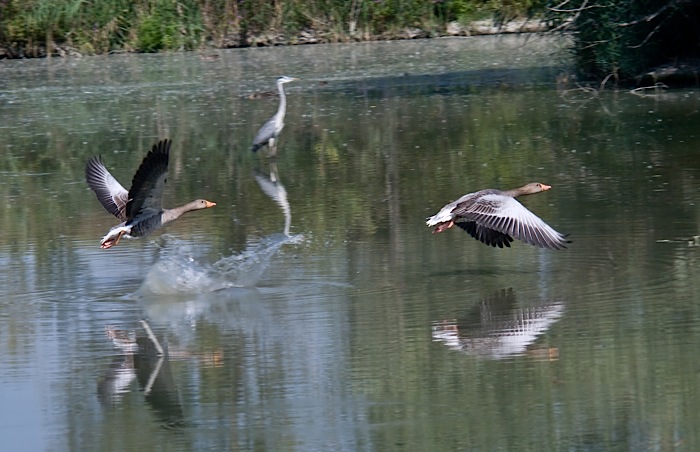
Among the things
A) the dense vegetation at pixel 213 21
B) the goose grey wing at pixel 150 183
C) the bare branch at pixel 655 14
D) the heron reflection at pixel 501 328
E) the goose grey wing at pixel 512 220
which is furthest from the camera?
the dense vegetation at pixel 213 21

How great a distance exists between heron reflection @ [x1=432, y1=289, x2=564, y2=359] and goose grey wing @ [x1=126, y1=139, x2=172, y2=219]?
105 inches

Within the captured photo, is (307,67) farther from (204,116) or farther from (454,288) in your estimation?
(454,288)

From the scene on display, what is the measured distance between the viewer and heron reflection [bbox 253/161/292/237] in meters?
11.8

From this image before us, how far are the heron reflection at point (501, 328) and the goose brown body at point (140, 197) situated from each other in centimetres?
269

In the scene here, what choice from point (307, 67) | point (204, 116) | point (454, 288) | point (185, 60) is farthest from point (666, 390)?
point (185, 60)

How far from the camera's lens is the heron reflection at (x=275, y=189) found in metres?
11.8

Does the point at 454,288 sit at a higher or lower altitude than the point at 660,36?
lower

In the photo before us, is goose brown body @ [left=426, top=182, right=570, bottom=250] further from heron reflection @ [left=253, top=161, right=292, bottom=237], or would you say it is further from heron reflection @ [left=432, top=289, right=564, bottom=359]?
heron reflection @ [left=253, top=161, right=292, bottom=237]

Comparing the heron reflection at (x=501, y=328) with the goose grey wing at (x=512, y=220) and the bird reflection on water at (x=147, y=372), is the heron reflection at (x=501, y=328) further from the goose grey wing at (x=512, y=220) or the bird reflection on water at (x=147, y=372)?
the bird reflection on water at (x=147, y=372)

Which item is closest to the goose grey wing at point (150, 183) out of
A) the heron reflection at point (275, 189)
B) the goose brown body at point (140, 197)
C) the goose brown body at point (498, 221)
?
the goose brown body at point (140, 197)

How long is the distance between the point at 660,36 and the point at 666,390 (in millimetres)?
13290

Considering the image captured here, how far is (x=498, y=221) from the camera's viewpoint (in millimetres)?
9352

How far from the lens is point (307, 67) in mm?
24094

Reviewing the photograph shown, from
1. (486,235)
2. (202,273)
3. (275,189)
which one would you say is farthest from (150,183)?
(275,189)
